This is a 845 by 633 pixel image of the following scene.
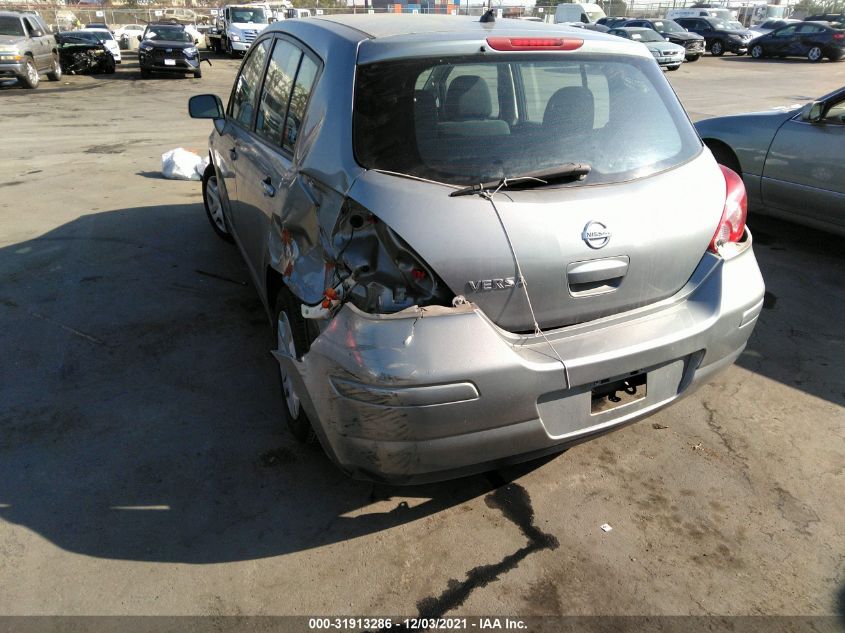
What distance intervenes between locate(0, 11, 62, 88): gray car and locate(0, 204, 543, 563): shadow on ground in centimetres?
1518

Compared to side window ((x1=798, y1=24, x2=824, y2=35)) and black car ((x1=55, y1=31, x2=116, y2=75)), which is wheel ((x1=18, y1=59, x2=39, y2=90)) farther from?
side window ((x1=798, y1=24, x2=824, y2=35))

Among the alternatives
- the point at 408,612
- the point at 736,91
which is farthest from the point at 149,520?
the point at 736,91

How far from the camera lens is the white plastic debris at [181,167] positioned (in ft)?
28.4

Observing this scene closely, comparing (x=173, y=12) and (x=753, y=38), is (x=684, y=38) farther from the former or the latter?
(x=173, y=12)

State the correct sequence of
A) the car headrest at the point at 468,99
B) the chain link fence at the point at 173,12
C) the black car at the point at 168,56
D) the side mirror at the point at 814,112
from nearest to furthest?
the car headrest at the point at 468,99 → the side mirror at the point at 814,112 → the black car at the point at 168,56 → the chain link fence at the point at 173,12

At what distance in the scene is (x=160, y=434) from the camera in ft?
11.3

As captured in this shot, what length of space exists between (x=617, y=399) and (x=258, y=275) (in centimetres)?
220

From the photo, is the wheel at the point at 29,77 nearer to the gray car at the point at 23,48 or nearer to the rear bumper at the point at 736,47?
the gray car at the point at 23,48

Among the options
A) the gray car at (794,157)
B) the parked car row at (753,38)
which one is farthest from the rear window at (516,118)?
the parked car row at (753,38)

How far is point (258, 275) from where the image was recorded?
3918 mm

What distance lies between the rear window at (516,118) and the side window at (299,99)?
466 millimetres

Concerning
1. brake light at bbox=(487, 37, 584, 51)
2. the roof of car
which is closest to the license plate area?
brake light at bbox=(487, 37, 584, 51)

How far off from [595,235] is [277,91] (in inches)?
80.2

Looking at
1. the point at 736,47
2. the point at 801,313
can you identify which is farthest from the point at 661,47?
the point at 801,313
